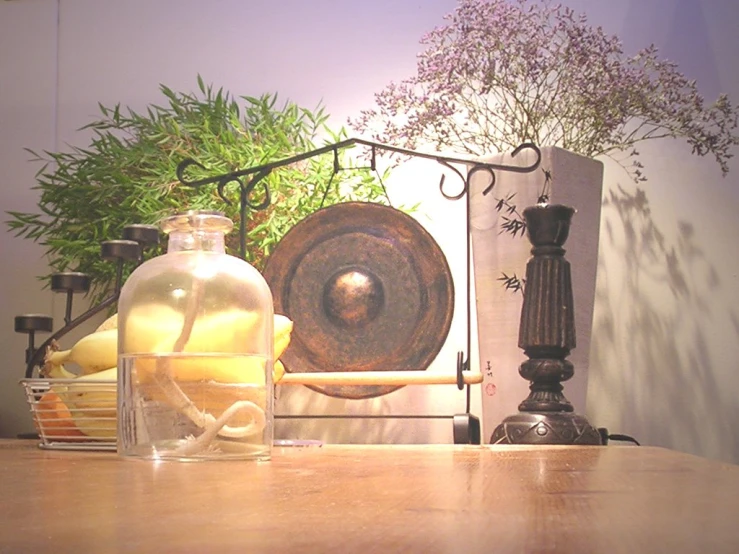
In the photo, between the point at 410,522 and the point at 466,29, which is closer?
the point at 410,522

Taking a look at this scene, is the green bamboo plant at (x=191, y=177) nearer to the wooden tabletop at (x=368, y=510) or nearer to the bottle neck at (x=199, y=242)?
the bottle neck at (x=199, y=242)

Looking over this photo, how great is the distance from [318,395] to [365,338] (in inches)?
11.4

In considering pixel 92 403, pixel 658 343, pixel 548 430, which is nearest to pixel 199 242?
pixel 92 403

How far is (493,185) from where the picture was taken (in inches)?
54.4

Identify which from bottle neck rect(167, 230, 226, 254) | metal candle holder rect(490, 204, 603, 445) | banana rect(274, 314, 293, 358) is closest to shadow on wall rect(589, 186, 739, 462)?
metal candle holder rect(490, 204, 603, 445)

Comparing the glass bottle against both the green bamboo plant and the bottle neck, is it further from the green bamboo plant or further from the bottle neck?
the green bamboo plant

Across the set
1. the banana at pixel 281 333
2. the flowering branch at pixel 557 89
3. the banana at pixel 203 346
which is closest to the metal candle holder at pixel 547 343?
the banana at pixel 281 333

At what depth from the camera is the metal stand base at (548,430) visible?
1000 mm

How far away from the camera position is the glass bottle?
1.76ft

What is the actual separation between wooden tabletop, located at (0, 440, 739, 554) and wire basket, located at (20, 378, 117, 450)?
0.27 metres

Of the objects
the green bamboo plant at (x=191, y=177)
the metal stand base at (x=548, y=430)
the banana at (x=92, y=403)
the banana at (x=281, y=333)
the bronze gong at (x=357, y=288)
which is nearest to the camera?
the banana at (x=92, y=403)

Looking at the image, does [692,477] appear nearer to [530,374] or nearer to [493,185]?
[530,374]

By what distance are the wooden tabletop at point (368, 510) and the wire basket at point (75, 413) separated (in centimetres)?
27

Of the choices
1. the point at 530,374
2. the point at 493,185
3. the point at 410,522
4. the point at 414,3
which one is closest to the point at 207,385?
the point at 410,522
